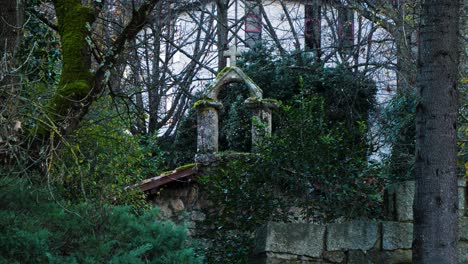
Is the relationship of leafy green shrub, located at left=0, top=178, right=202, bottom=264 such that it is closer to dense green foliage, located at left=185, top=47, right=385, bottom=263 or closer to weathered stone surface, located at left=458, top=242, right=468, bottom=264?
dense green foliage, located at left=185, top=47, right=385, bottom=263

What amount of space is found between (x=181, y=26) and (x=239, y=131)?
23.9 ft

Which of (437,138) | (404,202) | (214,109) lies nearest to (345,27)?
(214,109)

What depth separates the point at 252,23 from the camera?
21625mm

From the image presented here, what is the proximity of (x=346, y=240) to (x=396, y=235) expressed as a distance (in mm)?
488

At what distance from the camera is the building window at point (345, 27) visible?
19.4 metres

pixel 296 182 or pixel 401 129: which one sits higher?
pixel 401 129

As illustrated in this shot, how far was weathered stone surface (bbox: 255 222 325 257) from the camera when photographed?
7.89 meters

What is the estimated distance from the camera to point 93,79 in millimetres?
7902

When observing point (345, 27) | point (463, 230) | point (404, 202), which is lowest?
point (463, 230)

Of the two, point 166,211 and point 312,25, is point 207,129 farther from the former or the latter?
point 312,25

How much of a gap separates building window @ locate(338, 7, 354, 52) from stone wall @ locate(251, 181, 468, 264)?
1136 centimetres

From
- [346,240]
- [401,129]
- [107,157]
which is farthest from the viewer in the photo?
[401,129]

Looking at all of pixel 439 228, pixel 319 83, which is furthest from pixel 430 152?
pixel 319 83

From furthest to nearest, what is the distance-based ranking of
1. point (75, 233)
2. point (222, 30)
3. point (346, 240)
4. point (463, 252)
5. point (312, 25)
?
point (222, 30) → point (312, 25) → point (463, 252) → point (346, 240) → point (75, 233)
